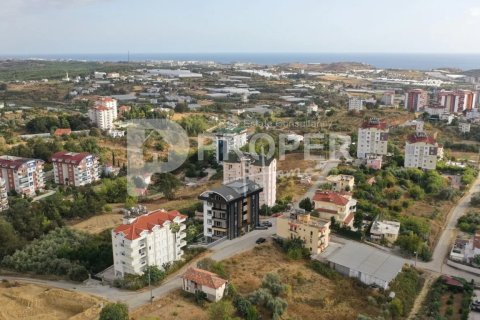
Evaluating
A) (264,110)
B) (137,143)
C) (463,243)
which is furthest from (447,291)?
(264,110)

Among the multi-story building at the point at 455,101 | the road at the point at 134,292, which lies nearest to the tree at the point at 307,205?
the road at the point at 134,292

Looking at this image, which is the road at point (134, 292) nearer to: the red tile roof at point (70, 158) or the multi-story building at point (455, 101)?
the red tile roof at point (70, 158)

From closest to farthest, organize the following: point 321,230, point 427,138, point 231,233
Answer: point 321,230, point 231,233, point 427,138

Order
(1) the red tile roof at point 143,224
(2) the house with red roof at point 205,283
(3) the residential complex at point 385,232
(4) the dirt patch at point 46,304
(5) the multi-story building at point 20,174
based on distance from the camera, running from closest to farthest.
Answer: (4) the dirt patch at point 46,304, (2) the house with red roof at point 205,283, (1) the red tile roof at point 143,224, (3) the residential complex at point 385,232, (5) the multi-story building at point 20,174

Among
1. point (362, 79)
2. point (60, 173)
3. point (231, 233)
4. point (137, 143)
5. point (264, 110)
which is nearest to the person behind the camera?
point (231, 233)

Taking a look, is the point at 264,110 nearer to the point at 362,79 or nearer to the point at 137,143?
the point at 137,143

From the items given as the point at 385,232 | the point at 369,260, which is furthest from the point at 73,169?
the point at 369,260

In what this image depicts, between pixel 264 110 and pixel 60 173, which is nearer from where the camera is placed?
pixel 60 173
